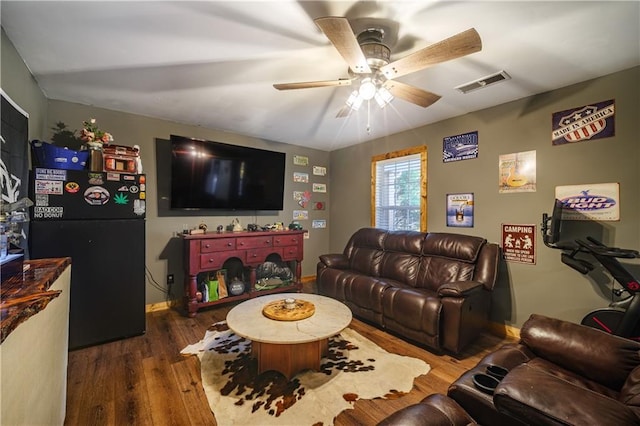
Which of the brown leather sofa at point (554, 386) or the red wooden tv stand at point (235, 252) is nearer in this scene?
the brown leather sofa at point (554, 386)

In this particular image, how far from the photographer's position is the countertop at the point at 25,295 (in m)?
0.68

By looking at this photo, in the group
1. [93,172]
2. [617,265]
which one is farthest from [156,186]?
[617,265]

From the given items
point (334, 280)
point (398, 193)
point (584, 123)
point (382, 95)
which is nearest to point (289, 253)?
point (334, 280)

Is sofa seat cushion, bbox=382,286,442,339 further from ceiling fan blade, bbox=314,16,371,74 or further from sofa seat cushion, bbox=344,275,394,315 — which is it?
ceiling fan blade, bbox=314,16,371,74

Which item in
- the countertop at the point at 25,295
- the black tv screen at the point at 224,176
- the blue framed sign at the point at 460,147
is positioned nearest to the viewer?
the countertop at the point at 25,295

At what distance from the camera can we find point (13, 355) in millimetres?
746

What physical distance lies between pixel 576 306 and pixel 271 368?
2.75 metres

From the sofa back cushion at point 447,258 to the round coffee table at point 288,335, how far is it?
1.26 meters

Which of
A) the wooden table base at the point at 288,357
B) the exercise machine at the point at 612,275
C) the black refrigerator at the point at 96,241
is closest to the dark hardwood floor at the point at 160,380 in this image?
the black refrigerator at the point at 96,241

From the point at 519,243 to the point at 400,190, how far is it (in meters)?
1.66

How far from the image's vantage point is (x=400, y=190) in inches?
159

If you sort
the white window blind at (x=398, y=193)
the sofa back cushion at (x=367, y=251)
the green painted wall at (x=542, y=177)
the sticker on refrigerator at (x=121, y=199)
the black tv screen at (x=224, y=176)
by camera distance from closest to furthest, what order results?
1. the green painted wall at (x=542, y=177)
2. the sticker on refrigerator at (x=121, y=199)
3. the black tv screen at (x=224, y=176)
4. the sofa back cushion at (x=367, y=251)
5. the white window blind at (x=398, y=193)

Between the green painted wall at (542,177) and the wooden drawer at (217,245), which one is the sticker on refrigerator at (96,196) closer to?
the wooden drawer at (217,245)

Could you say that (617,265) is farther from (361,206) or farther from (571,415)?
(361,206)
